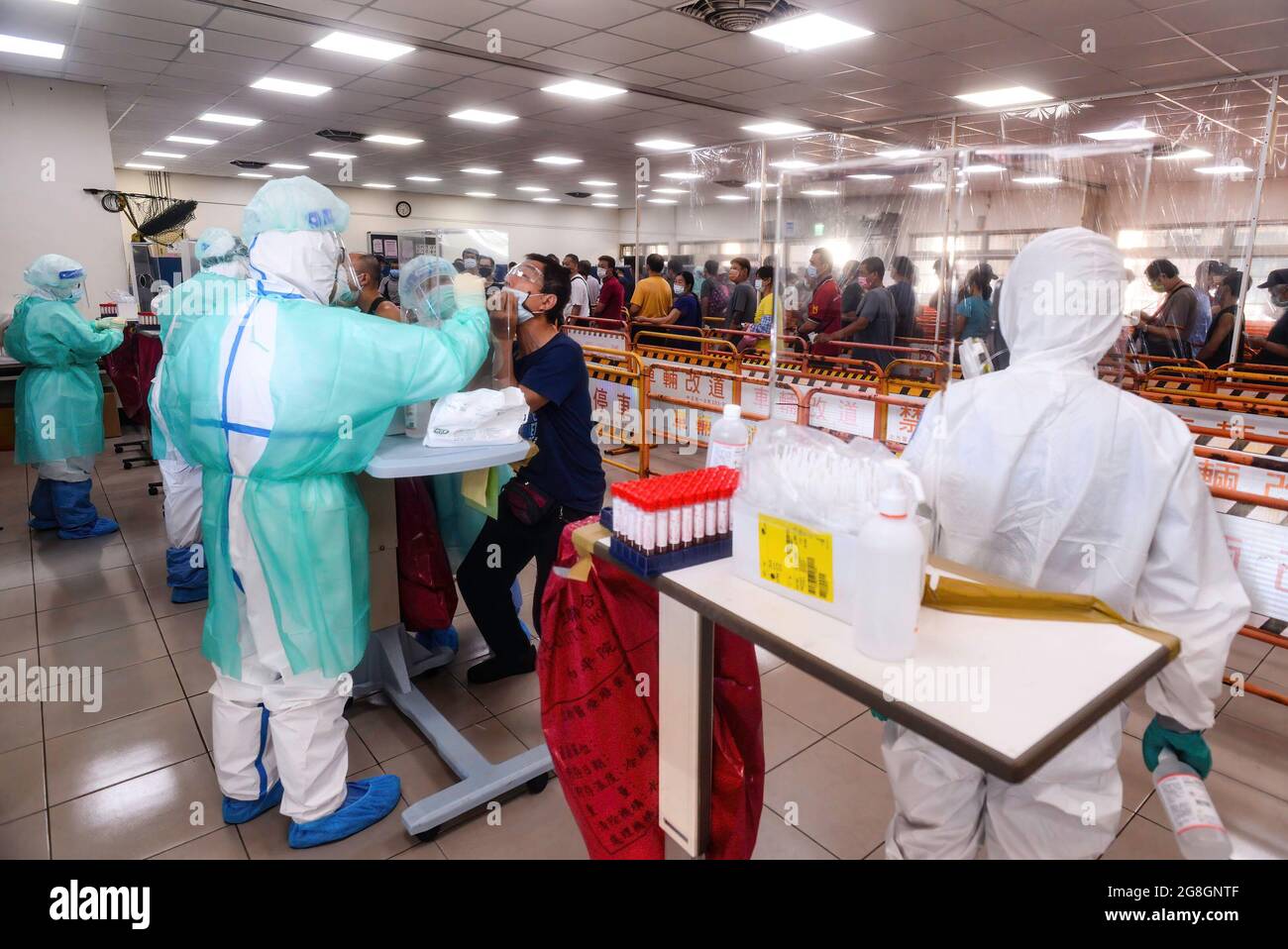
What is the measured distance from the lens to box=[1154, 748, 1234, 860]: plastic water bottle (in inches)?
44.4

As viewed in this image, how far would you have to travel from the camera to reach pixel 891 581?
3.11 feet

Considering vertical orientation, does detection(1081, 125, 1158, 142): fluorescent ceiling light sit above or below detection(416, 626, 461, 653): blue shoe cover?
above

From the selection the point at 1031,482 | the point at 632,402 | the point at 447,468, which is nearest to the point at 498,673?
the point at 447,468

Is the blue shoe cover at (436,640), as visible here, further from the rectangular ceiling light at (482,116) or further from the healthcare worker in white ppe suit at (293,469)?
the rectangular ceiling light at (482,116)

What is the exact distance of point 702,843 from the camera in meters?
1.38

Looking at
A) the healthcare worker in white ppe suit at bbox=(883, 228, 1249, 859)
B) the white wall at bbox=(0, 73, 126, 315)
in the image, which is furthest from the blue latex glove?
the white wall at bbox=(0, 73, 126, 315)

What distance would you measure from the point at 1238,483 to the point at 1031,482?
2.42m

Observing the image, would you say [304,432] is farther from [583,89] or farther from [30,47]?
[583,89]

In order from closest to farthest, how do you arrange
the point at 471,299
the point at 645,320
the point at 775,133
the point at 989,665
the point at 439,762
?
the point at 989,665 < the point at 471,299 < the point at 439,762 < the point at 645,320 < the point at 775,133

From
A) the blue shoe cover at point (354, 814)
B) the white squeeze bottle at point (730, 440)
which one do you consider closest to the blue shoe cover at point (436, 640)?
the blue shoe cover at point (354, 814)

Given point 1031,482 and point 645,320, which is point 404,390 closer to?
point 1031,482

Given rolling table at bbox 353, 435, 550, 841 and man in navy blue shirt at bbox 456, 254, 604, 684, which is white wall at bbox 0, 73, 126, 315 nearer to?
rolling table at bbox 353, 435, 550, 841

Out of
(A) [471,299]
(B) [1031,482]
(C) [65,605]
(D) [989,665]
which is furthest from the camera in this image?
(C) [65,605]

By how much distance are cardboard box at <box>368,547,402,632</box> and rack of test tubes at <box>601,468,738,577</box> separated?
1389 mm
